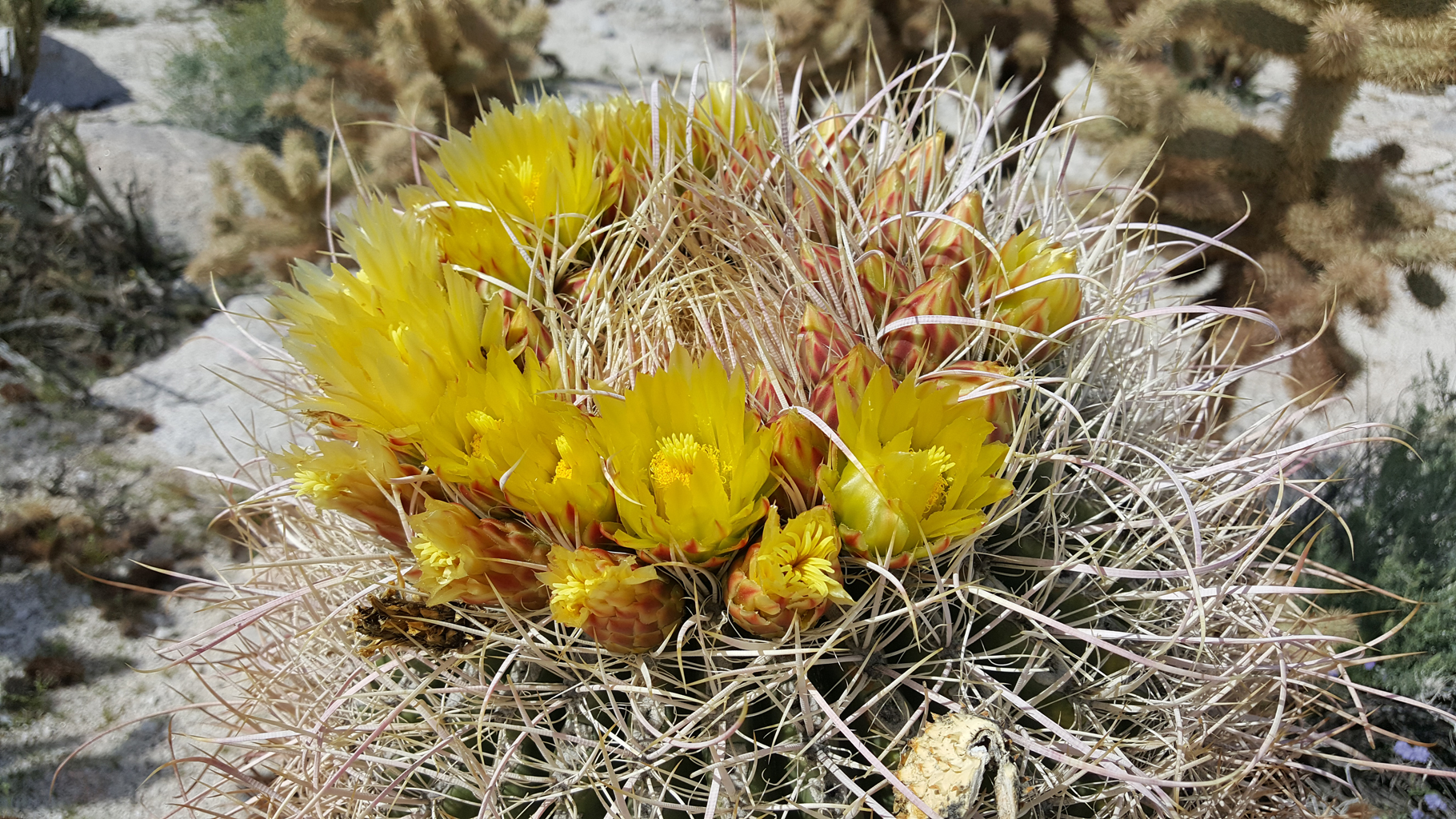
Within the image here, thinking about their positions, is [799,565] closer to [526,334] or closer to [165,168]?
[526,334]

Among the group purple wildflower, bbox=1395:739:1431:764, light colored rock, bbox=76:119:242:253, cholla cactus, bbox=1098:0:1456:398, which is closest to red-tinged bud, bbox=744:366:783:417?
cholla cactus, bbox=1098:0:1456:398

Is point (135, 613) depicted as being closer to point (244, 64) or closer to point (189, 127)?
point (189, 127)

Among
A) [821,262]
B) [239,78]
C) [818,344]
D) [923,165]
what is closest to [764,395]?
[818,344]

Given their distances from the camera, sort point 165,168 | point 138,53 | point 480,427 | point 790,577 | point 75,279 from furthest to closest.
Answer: point 138,53 → point 165,168 → point 75,279 → point 480,427 → point 790,577

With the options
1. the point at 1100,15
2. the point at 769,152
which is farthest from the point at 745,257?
the point at 1100,15

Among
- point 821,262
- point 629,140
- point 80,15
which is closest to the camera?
point 821,262

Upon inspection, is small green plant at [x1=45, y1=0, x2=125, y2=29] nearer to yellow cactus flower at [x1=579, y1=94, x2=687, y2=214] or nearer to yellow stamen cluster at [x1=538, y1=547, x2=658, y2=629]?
yellow cactus flower at [x1=579, y1=94, x2=687, y2=214]
